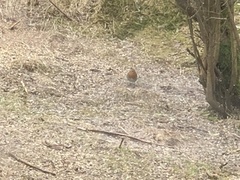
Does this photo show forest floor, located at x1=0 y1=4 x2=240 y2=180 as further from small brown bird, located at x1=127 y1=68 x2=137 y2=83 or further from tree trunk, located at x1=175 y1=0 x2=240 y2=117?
tree trunk, located at x1=175 y1=0 x2=240 y2=117

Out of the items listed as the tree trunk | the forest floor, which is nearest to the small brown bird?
the forest floor

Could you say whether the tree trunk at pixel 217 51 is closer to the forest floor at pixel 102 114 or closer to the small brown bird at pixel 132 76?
the forest floor at pixel 102 114

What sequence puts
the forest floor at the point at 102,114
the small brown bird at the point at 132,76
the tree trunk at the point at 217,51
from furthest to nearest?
the small brown bird at the point at 132,76, the tree trunk at the point at 217,51, the forest floor at the point at 102,114

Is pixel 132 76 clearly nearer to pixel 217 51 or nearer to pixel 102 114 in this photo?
pixel 102 114

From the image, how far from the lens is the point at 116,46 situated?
4773 millimetres

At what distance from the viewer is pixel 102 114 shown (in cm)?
336

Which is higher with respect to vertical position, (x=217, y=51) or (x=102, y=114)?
(x=217, y=51)

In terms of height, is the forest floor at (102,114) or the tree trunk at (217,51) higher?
the tree trunk at (217,51)

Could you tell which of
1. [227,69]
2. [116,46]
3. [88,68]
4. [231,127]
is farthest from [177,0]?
[116,46]

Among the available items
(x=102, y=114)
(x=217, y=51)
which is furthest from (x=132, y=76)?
(x=217, y=51)

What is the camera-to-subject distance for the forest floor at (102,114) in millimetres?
2740

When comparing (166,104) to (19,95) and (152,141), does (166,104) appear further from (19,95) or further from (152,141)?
(19,95)

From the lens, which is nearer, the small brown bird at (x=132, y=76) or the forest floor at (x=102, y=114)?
the forest floor at (x=102, y=114)

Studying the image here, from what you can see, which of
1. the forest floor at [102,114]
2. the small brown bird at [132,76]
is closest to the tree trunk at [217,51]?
the forest floor at [102,114]
